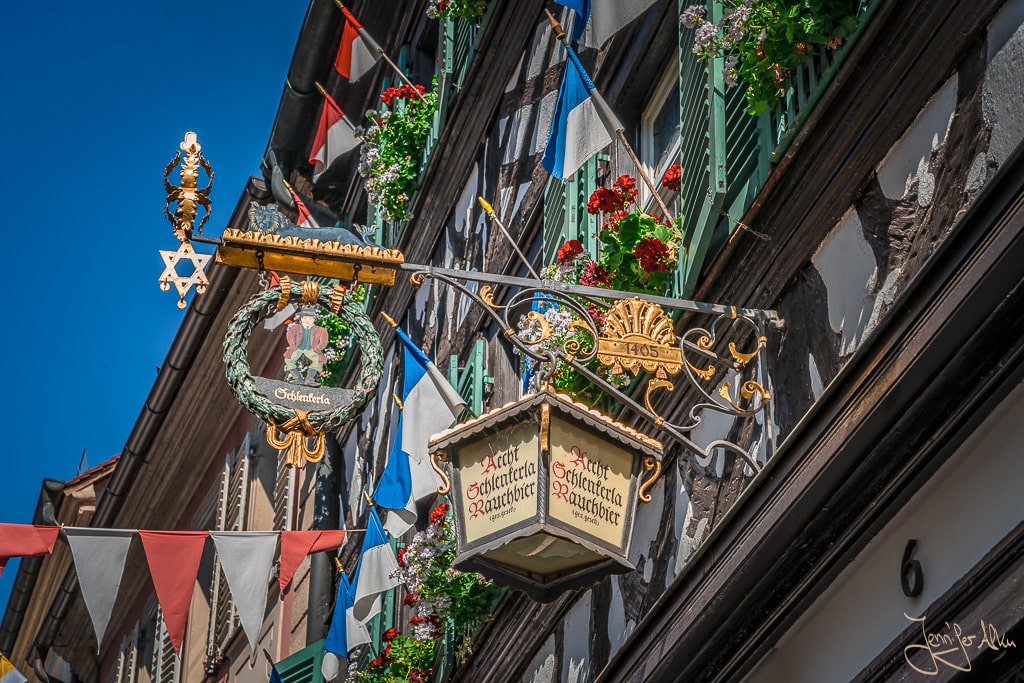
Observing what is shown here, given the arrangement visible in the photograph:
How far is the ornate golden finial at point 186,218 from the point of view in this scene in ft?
19.3

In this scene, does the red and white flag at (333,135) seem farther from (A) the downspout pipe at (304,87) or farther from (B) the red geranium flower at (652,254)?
(B) the red geranium flower at (652,254)

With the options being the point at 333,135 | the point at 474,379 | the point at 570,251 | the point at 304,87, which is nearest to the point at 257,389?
the point at 570,251

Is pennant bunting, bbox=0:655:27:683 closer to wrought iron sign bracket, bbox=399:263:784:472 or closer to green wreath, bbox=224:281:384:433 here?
green wreath, bbox=224:281:384:433

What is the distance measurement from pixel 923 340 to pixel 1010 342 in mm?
243

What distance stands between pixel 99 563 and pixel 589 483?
13.2 feet

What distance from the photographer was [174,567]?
8688 millimetres

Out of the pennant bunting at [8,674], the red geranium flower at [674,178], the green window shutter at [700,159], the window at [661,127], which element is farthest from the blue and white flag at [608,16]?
the pennant bunting at [8,674]

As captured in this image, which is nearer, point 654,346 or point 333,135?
point 654,346

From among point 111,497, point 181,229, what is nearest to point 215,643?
point 111,497

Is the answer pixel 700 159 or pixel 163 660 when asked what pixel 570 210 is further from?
pixel 163 660

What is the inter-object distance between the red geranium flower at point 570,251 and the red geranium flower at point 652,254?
0.87m

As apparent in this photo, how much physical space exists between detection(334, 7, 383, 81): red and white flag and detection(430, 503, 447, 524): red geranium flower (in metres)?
4.96

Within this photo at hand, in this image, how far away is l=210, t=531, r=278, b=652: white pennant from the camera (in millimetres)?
8672

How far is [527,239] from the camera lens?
895 cm
